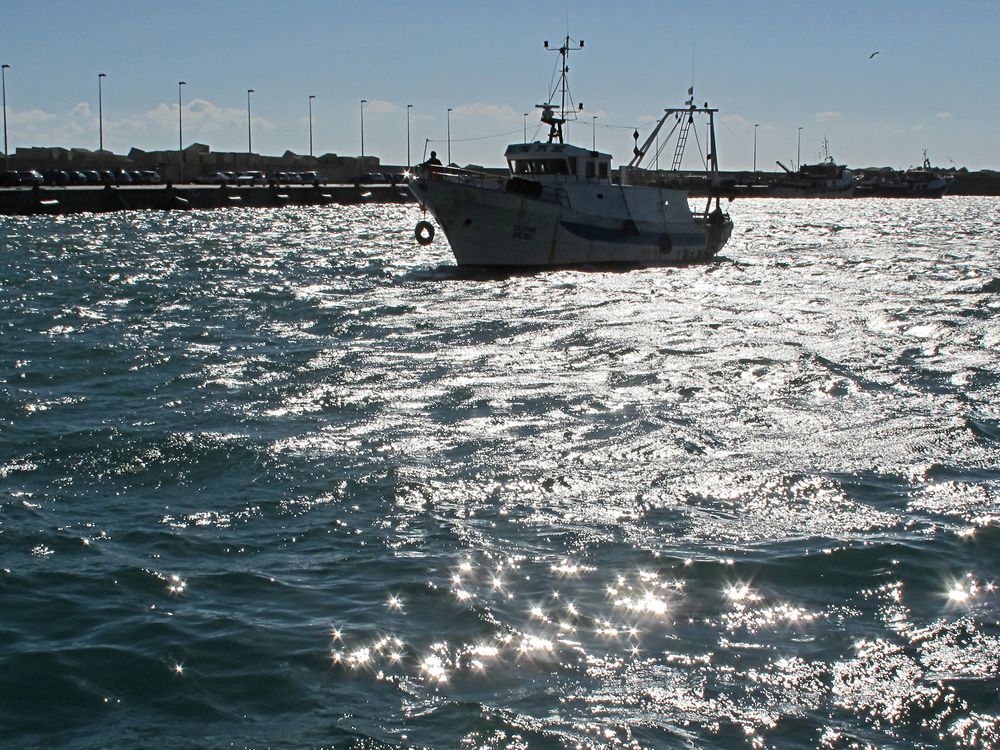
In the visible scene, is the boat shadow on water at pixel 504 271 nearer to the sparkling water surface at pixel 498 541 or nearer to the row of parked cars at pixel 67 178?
the sparkling water surface at pixel 498 541

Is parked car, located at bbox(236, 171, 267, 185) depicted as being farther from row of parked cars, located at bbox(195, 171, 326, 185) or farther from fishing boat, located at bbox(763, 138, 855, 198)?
fishing boat, located at bbox(763, 138, 855, 198)

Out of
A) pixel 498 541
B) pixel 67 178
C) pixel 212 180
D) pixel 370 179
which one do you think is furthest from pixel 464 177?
pixel 370 179

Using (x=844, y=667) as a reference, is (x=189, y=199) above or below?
above

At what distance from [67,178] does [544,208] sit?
6388cm

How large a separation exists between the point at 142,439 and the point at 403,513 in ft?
13.7

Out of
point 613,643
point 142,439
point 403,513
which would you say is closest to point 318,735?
point 613,643

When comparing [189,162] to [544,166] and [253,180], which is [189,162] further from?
[544,166]

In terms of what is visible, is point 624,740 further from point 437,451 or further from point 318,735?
point 437,451

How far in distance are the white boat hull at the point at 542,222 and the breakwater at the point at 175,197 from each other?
1582 inches

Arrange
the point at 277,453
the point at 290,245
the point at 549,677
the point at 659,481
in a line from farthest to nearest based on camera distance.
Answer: the point at 290,245, the point at 277,453, the point at 659,481, the point at 549,677

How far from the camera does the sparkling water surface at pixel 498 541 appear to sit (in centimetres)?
669

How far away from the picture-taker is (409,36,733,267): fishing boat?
1524 inches

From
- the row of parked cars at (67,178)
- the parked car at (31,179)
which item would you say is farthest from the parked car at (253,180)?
the parked car at (31,179)

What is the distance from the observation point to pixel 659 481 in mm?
11312
